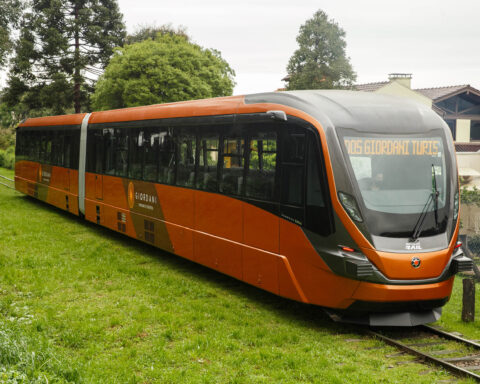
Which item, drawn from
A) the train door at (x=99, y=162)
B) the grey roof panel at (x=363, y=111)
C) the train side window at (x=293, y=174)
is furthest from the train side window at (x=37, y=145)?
the train side window at (x=293, y=174)

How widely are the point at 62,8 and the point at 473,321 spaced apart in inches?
1680

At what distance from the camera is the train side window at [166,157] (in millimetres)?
12719

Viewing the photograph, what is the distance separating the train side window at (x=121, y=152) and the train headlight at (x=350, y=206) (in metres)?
8.02

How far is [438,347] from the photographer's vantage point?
8008mm

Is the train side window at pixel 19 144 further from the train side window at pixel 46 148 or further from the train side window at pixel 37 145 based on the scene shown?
the train side window at pixel 46 148

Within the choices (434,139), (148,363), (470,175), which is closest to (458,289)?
(434,139)

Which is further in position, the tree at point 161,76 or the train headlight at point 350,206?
the tree at point 161,76

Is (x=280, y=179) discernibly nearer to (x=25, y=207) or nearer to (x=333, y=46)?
(x=25, y=207)

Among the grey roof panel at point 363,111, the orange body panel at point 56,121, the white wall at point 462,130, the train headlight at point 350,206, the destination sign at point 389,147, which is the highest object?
the white wall at point 462,130

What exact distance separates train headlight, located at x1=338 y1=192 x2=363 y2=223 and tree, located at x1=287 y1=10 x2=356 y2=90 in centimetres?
2984

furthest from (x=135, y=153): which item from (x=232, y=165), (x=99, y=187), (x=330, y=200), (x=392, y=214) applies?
(x=392, y=214)

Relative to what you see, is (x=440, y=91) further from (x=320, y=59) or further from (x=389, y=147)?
(x=389, y=147)

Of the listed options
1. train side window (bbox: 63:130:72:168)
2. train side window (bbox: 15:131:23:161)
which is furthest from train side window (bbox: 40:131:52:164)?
train side window (bbox: 15:131:23:161)

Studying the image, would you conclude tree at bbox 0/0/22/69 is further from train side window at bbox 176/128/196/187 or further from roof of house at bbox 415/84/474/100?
roof of house at bbox 415/84/474/100
